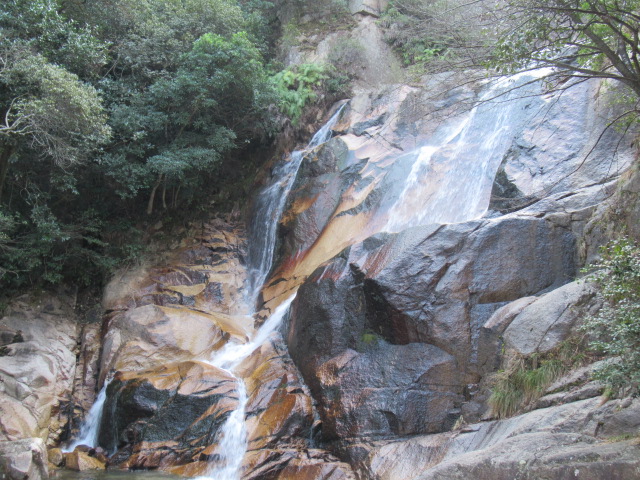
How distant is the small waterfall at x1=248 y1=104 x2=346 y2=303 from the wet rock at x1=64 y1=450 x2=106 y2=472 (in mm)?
6259

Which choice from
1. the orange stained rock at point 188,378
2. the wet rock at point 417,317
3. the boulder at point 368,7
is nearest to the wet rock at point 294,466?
the wet rock at point 417,317

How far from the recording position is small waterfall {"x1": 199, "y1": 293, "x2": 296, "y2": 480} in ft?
28.9

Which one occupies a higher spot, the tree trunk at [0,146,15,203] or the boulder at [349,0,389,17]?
the boulder at [349,0,389,17]

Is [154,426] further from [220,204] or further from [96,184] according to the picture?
[220,204]

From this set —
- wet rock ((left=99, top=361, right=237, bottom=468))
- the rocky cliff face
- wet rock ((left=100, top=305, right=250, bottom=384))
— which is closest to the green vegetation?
the rocky cliff face

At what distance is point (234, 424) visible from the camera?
9.58 meters

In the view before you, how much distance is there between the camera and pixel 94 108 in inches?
477

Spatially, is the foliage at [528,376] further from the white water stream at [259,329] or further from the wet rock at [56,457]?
the wet rock at [56,457]

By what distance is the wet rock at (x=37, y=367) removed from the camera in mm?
10570

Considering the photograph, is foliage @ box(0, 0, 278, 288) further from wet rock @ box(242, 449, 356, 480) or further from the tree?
wet rock @ box(242, 449, 356, 480)

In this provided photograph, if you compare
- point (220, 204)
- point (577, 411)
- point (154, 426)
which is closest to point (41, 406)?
point (154, 426)

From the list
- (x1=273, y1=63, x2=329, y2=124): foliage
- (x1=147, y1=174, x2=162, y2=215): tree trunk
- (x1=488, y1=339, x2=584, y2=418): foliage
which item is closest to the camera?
(x1=488, y1=339, x2=584, y2=418): foliage

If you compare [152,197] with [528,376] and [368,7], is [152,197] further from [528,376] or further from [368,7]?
[368,7]

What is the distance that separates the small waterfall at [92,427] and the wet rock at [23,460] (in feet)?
6.72
